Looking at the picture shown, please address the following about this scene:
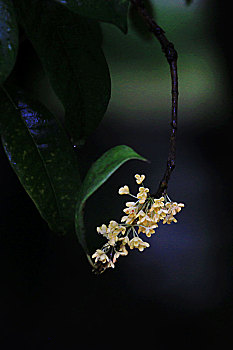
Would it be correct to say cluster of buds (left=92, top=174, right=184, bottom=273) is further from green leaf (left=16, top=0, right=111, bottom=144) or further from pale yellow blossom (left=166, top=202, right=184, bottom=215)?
green leaf (left=16, top=0, right=111, bottom=144)

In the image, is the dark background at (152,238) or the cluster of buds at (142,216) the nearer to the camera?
the cluster of buds at (142,216)

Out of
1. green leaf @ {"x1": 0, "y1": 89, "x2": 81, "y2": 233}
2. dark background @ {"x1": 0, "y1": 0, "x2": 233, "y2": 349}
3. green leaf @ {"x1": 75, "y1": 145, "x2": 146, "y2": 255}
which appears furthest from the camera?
dark background @ {"x1": 0, "y1": 0, "x2": 233, "y2": 349}

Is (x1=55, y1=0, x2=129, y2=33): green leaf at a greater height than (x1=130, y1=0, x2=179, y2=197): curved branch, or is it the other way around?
(x1=55, y1=0, x2=129, y2=33): green leaf

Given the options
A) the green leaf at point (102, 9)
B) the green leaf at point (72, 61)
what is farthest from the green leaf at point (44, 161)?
the green leaf at point (102, 9)

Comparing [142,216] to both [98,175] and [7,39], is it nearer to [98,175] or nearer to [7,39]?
[98,175]

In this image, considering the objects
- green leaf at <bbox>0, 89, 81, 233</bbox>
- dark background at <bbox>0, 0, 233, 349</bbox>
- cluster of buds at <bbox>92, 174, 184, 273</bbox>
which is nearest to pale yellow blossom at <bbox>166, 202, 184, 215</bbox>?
cluster of buds at <bbox>92, 174, 184, 273</bbox>

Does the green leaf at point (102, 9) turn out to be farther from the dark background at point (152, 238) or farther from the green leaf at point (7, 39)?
the dark background at point (152, 238)
